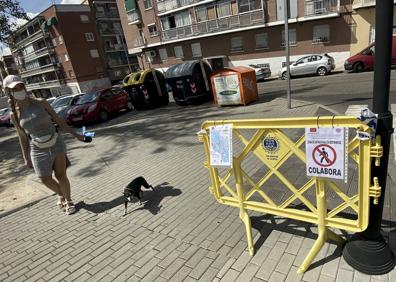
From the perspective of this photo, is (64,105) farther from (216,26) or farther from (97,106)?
(216,26)

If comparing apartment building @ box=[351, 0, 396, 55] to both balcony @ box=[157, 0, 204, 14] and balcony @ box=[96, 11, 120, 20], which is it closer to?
balcony @ box=[157, 0, 204, 14]

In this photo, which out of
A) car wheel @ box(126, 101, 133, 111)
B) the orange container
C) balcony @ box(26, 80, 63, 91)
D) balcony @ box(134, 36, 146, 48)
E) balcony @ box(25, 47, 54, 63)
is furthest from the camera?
balcony @ box(26, 80, 63, 91)

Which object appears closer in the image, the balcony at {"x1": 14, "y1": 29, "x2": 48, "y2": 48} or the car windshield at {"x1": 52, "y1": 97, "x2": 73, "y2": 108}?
the car windshield at {"x1": 52, "y1": 97, "x2": 73, "y2": 108}

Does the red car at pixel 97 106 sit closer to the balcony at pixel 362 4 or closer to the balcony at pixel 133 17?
the balcony at pixel 362 4

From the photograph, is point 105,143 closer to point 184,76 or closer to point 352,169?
point 184,76

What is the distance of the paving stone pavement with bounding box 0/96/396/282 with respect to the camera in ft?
9.75

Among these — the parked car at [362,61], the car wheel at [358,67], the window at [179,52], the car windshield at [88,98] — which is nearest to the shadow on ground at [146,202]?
the car windshield at [88,98]

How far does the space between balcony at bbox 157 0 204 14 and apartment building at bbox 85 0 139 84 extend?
1758cm

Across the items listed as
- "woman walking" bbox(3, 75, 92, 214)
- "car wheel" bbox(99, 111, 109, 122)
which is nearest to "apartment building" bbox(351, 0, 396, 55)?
"car wheel" bbox(99, 111, 109, 122)

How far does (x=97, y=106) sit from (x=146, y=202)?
33.9ft

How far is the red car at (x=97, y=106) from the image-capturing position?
1366 centimetres

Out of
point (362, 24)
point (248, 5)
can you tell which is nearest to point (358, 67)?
point (362, 24)

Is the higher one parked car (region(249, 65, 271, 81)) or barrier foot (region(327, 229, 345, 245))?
barrier foot (region(327, 229, 345, 245))

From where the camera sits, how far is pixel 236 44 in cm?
2803
